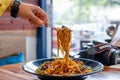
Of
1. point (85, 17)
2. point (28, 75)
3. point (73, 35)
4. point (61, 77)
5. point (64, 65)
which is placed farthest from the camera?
point (85, 17)

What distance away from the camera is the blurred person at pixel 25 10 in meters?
1.21

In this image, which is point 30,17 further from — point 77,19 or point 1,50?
point 77,19

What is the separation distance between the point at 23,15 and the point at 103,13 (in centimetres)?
210

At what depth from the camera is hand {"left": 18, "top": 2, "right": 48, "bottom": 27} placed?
1.21 m

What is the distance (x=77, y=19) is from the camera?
3.49 meters

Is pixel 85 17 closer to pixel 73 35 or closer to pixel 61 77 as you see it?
pixel 73 35

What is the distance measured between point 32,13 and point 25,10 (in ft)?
0.13

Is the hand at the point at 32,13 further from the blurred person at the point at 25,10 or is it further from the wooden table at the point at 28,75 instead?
the wooden table at the point at 28,75

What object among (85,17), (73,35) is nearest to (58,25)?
(73,35)

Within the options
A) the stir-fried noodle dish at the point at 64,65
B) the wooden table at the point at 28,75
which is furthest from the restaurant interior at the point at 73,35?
the stir-fried noodle dish at the point at 64,65

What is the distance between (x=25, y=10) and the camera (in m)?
1.21

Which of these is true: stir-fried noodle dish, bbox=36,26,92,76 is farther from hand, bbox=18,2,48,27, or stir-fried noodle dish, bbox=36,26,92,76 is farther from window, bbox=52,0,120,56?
window, bbox=52,0,120,56

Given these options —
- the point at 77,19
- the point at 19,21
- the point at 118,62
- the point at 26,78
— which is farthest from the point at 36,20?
the point at 77,19

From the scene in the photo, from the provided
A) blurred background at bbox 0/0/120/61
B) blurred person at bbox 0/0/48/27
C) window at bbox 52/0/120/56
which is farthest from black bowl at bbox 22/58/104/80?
window at bbox 52/0/120/56
